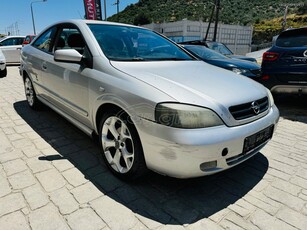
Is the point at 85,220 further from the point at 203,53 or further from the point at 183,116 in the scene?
the point at 203,53

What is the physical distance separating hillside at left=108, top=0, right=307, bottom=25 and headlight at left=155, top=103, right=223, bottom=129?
202 feet

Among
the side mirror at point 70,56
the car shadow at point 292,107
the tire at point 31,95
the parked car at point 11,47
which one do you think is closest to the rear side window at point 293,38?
the car shadow at point 292,107

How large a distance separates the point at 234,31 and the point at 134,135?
3033 cm

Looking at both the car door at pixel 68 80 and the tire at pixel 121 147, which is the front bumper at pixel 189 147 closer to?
the tire at pixel 121 147

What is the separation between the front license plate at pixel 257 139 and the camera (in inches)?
83.1

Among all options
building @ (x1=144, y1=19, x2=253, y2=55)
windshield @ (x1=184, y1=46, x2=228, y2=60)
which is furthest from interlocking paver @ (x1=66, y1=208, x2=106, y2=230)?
building @ (x1=144, y1=19, x2=253, y2=55)

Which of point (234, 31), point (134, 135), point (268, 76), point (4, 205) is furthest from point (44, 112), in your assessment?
point (234, 31)

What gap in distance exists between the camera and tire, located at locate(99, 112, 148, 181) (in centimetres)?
215

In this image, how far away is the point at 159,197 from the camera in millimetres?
2236

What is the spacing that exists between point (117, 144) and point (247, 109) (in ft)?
4.16

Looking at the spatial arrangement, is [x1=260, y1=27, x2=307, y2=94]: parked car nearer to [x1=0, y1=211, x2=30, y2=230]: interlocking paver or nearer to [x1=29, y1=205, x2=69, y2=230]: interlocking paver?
[x1=29, y1=205, x2=69, y2=230]: interlocking paver

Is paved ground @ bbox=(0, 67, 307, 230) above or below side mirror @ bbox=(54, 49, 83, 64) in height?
below

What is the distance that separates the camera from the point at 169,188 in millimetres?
2373

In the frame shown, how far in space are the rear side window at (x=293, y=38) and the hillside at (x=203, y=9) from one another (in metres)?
58.3
